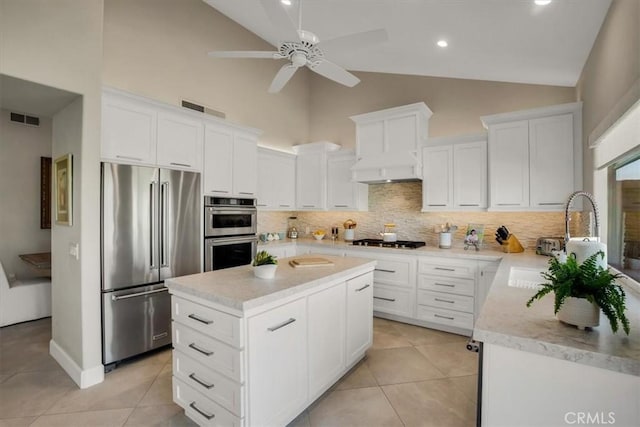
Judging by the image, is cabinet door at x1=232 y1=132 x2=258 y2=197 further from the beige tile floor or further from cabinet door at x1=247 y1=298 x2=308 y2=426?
cabinet door at x1=247 y1=298 x2=308 y2=426

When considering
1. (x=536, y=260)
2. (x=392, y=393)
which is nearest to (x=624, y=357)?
(x=392, y=393)

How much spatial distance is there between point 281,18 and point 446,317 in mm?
3444

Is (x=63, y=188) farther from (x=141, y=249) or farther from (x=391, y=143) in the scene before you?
(x=391, y=143)

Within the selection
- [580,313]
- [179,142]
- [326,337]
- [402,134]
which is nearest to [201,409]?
[326,337]

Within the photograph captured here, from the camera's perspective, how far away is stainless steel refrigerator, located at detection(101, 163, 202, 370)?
104 inches

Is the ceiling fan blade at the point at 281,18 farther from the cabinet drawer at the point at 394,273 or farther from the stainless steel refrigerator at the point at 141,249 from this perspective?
the cabinet drawer at the point at 394,273

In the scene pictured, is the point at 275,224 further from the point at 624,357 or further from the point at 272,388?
the point at 624,357

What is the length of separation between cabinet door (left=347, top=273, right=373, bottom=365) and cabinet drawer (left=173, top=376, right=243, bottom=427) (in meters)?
1.09

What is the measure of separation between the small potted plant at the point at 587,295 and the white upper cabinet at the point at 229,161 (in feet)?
10.8

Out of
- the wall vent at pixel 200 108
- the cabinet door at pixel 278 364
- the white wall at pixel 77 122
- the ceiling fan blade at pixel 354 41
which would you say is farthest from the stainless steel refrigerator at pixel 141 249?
the ceiling fan blade at pixel 354 41

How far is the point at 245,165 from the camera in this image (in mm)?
4027

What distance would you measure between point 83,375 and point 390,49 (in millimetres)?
4398

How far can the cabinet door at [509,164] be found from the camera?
3.32 metres

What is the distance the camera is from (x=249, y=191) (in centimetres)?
407
